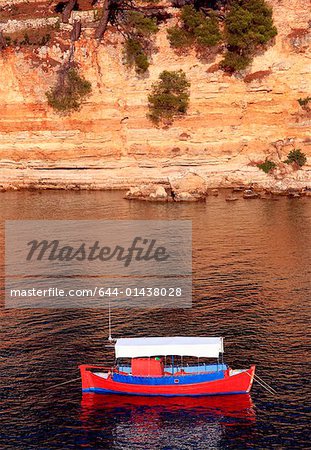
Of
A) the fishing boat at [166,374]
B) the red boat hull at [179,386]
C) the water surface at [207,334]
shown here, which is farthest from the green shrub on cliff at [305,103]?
the red boat hull at [179,386]

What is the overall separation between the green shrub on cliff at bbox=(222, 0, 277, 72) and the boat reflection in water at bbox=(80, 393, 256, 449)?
7831 centimetres

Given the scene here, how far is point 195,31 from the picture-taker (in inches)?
4663

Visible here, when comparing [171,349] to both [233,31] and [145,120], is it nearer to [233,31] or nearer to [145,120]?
[145,120]

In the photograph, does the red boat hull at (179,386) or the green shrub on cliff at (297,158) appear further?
the green shrub on cliff at (297,158)

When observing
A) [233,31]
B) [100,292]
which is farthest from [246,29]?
[100,292]

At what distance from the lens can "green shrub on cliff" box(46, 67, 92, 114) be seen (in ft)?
389

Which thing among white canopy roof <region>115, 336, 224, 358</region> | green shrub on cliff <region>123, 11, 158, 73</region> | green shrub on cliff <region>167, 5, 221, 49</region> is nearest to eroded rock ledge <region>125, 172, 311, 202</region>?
green shrub on cliff <region>123, 11, 158, 73</region>

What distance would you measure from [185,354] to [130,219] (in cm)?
4583

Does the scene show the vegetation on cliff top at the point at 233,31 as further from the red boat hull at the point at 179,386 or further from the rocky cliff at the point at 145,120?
the red boat hull at the point at 179,386

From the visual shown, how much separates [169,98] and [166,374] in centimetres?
7283

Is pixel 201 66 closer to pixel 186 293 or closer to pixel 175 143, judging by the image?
pixel 175 143

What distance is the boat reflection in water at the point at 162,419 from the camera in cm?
4291

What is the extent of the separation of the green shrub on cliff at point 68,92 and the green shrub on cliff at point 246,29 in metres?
21.3

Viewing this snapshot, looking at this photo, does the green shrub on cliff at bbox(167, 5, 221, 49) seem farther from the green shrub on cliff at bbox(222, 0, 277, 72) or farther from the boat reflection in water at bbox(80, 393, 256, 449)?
the boat reflection in water at bbox(80, 393, 256, 449)
